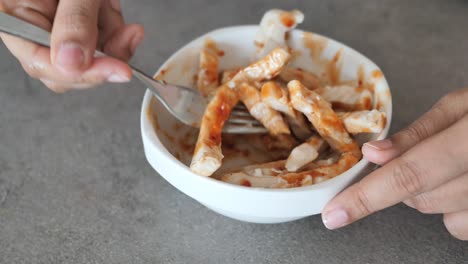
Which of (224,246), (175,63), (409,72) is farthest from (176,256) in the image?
(409,72)

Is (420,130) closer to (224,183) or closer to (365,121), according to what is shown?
(365,121)

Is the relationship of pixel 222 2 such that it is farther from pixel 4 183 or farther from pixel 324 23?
pixel 4 183

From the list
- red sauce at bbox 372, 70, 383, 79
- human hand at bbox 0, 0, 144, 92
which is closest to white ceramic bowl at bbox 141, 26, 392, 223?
red sauce at bbox 372, 70, 383, 79

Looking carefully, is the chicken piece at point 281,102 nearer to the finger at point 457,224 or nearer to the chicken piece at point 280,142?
the chicken piece at point 280,142

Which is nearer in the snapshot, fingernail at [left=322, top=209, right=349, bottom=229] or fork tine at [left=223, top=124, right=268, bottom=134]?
fingernail at [left=322, top=209, right=349, bottom=229]

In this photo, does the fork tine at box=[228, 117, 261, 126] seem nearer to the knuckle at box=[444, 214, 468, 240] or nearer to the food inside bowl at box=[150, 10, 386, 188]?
the food inside bowl at box=[150, 10, 386, 188]

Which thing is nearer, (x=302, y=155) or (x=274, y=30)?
(x=302, y=155)

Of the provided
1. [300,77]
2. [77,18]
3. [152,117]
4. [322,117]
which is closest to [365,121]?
[322,117]
